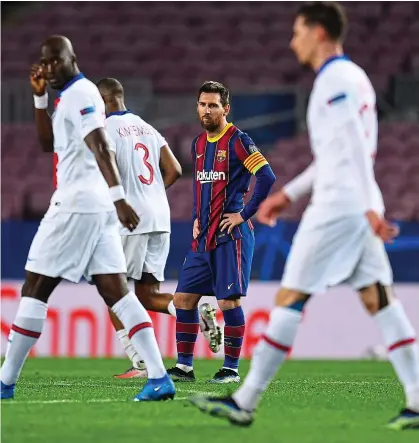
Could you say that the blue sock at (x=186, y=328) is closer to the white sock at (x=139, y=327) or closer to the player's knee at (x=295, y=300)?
the white sock at (x=139, y=327)

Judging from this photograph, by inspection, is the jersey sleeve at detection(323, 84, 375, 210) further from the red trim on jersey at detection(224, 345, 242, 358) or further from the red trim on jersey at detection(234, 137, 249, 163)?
the red trim on jersey at detection(224, 345, 242, 358)

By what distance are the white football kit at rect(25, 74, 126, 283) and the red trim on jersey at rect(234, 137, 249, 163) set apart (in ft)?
7.74

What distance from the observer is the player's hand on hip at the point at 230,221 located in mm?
8164

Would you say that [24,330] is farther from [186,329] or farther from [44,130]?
[186,329]

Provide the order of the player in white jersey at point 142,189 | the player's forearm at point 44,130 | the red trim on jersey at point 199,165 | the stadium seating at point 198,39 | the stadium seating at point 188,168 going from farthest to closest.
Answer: the stadium seating at point 198,39 < the stadium seating at point 188,168 < the player in white jersey at point 142,189 < the red trim on jersey at point 199,165 < the player's forearm at point 44,130

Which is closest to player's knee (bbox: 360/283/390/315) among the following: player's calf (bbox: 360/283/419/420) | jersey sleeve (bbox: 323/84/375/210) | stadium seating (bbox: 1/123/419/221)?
player's calf (bbox: 360/283/419/420)

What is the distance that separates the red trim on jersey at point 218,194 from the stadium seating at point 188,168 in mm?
7032

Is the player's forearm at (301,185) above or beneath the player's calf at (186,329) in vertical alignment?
above

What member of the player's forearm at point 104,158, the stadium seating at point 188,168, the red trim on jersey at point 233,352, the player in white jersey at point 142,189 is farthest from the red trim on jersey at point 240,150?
the stadium seating at point 188,168

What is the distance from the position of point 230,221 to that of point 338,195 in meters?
3.06

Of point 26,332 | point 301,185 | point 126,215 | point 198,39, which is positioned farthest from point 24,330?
point 198,39

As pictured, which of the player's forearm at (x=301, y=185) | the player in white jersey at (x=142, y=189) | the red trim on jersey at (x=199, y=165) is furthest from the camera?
the player in white jersey at (x=142, y=189)

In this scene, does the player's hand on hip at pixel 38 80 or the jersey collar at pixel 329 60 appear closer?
the jersey collar at pixel 329 60

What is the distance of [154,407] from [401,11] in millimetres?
16263
